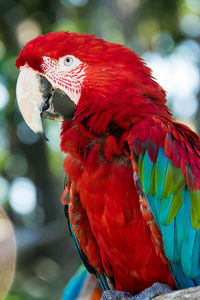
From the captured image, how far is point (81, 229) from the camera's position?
2.01 meters

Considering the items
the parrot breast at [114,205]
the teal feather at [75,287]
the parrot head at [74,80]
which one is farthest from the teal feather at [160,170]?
the teal feather at [75,287]

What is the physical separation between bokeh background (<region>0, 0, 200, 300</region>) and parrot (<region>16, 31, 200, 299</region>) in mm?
3482

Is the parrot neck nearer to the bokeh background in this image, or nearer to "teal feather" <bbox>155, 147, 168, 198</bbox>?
"teal feather" <bbox>155, 147, 168, 198</bbox>

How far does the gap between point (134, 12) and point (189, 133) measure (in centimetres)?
440

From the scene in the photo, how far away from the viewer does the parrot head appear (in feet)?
5.99

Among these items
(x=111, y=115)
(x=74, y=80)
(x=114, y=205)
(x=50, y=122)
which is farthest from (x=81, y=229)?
(x=50, y=122)

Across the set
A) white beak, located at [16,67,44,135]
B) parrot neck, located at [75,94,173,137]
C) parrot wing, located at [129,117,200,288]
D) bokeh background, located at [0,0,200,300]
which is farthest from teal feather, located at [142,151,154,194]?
bokeh background, located at [0,0,200,300]

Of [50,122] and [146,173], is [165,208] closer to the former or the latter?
[146,173]

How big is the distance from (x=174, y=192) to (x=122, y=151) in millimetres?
290

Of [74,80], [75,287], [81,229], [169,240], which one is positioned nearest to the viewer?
[169,240]

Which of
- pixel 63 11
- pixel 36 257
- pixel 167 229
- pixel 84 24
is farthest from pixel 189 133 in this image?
pixel 63 11

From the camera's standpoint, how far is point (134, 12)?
5.95 m

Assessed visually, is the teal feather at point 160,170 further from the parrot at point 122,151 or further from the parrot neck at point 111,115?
the parrot neck at point 111,115

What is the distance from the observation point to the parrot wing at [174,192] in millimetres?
1768
